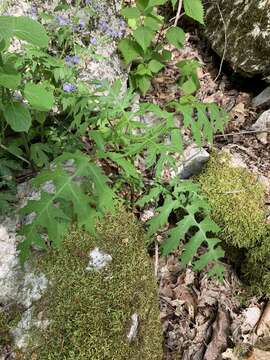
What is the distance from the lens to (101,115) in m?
3.10

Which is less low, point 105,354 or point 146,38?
point 146,38

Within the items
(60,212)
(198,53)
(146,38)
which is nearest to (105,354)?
(60,212)

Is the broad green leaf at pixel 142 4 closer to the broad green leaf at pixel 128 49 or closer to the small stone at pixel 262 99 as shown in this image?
the broad green leaf at pixel 128 49

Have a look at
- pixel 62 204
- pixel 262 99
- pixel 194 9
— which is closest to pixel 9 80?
pixel 62 204

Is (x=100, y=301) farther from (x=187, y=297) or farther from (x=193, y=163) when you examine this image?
(x=193, y=163)

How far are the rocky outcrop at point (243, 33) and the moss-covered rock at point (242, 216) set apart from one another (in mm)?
1209

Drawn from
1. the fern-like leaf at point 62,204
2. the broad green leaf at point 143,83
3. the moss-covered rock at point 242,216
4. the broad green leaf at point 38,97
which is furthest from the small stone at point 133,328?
the broad green leaf at point 143,83

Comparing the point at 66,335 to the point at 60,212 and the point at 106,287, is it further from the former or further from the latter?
the point at 60,212

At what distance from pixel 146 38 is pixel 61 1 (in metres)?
0.90

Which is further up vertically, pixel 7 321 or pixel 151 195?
pixel 151 195

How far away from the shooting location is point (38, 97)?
2562 mm

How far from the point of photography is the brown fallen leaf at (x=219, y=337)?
2.86 m

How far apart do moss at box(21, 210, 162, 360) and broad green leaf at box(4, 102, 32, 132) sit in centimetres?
80

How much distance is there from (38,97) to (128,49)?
5.18 ft
